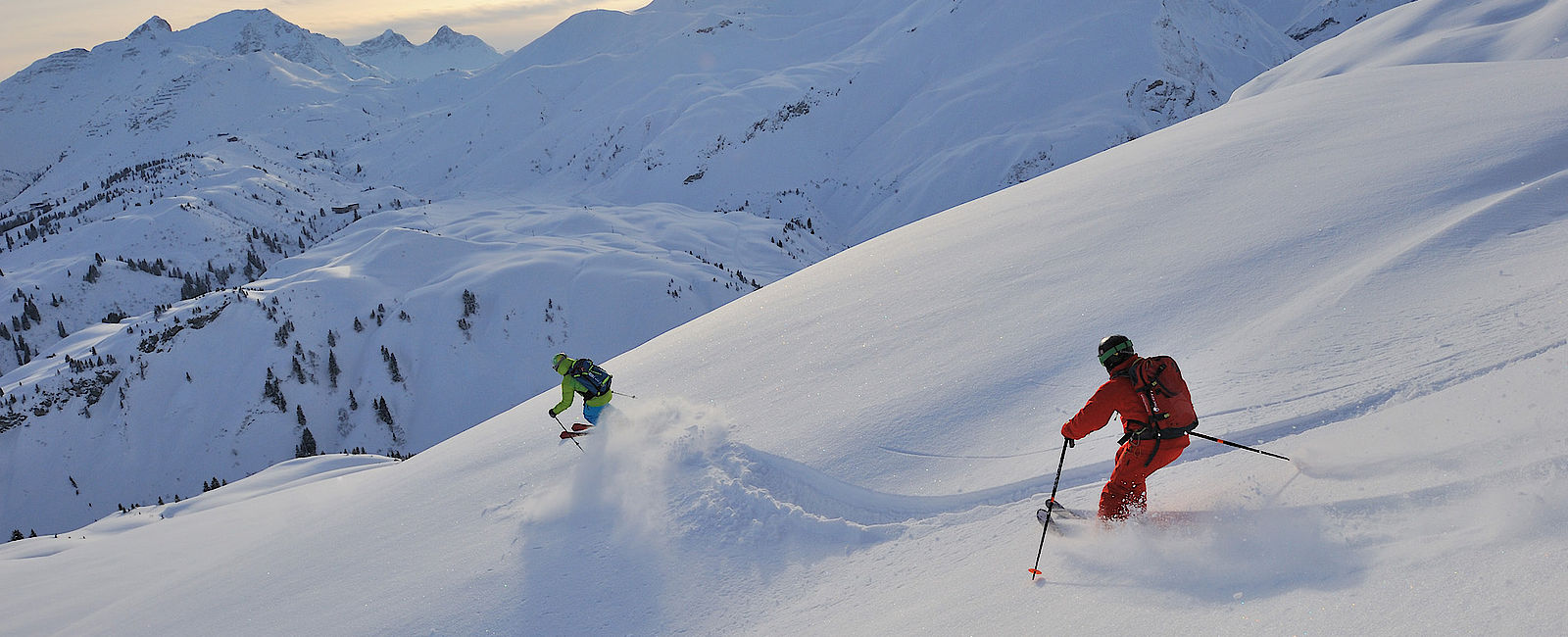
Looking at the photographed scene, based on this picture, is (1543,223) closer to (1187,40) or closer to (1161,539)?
(1161,539)

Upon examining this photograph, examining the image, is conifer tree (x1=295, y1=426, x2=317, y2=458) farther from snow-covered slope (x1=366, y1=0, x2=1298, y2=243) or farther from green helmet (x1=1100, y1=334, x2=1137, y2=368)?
snow-covered slope (x1=366, y1=0, x2=1298, y2=243)

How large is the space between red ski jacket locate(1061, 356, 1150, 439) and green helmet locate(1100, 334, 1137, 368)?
0.04 metres

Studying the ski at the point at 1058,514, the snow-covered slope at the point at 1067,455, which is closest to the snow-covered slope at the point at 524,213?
the snow-covered slope at the point at 1067,455

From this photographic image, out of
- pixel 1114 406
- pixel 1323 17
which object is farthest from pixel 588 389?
pixel 1323 17

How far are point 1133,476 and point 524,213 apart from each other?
7881cm

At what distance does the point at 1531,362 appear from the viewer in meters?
5.20

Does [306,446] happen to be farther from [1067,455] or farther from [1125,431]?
[1125,431]


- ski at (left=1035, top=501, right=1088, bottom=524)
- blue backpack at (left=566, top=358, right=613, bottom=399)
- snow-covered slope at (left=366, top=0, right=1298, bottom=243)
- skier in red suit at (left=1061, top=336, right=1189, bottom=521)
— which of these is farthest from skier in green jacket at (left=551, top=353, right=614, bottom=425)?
snow-covered slope at (left=366, top=0, right=1298, bottom=243)

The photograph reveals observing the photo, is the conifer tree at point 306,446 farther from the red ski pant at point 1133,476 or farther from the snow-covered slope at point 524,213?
the red ski pant at point 1133,476

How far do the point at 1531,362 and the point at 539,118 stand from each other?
14125cm

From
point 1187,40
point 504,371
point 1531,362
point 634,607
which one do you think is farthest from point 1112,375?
point 1187,40

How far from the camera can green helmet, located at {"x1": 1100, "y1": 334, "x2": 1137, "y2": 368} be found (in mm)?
5316

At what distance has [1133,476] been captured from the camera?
17.4 ft

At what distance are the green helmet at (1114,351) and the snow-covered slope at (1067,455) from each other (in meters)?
1.18
